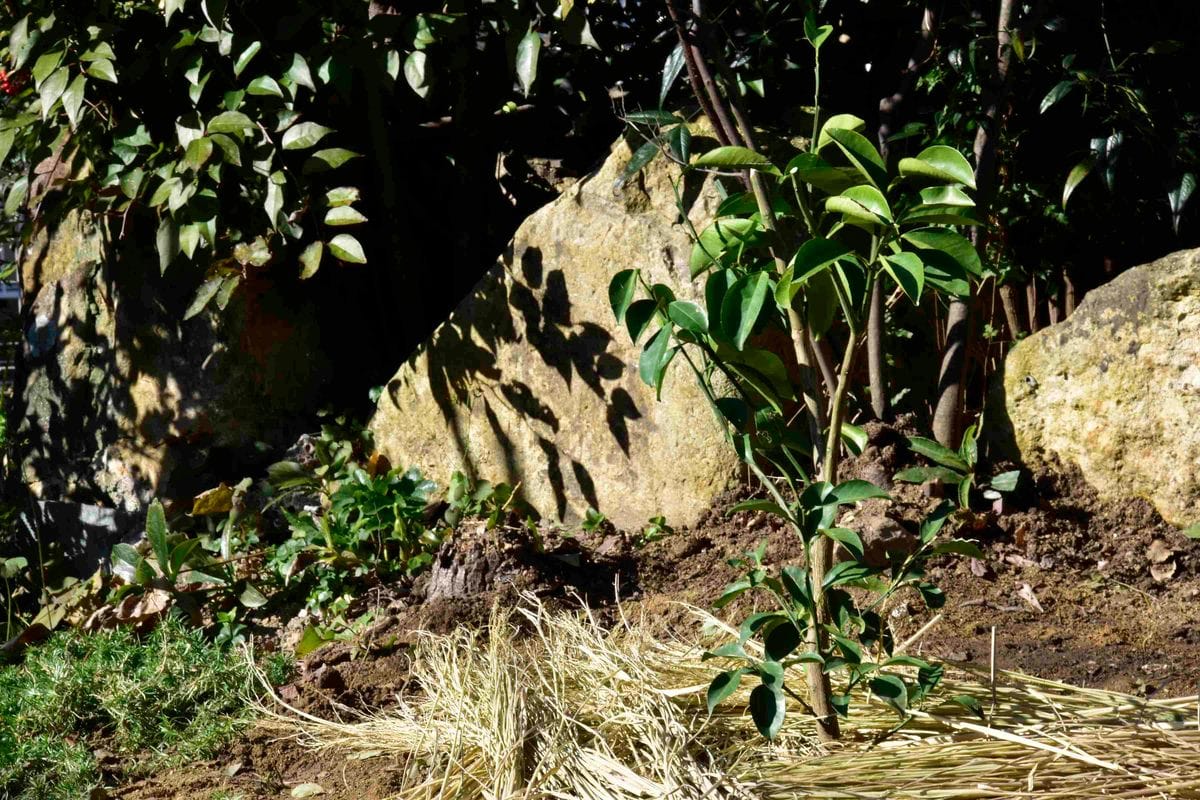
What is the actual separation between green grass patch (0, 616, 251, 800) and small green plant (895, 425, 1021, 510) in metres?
1.78

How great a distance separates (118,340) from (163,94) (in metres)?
1.10

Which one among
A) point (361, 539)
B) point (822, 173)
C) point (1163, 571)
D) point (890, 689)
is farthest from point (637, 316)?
point (361, 539)

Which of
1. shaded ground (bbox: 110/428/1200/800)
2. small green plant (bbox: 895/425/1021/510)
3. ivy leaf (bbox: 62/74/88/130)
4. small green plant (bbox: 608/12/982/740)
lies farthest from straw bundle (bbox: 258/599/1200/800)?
ivy leaf (bbox: 62/74/88/130)

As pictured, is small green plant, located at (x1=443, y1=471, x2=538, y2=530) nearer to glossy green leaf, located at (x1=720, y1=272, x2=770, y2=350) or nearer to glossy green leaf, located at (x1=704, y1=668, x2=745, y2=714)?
glossy green leaf, located at (x1=704, y1=668, x2=745, y2=714)

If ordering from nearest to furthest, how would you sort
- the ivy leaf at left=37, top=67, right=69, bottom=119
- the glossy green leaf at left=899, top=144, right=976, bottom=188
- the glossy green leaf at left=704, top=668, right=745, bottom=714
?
the glossy green leaf at left=899, top=144, right=976, bottom=188, the glossy green leaf at left=704, top=668, right=745, bottom=714, the ivy leaf at left=37, top=67, right=69, bottom=119

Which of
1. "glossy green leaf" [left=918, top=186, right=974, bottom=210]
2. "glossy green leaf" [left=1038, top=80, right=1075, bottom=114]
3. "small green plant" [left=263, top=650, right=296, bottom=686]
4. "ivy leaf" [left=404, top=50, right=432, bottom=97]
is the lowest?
"small green plant" [left=263, top=650, right=296, bottom=686]

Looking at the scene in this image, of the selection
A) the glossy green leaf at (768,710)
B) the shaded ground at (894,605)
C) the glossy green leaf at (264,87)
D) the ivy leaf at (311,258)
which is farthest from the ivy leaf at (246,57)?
the glossy green leaf at (768,710)

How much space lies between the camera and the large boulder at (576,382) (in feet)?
11.9

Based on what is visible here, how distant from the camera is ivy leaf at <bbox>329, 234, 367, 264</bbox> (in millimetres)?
3867

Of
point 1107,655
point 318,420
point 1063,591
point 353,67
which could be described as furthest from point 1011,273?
point 318,420

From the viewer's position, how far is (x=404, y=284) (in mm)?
4684

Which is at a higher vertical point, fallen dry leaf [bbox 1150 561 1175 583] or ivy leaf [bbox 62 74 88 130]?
ivy leaf [bbox 62 74 88 130]

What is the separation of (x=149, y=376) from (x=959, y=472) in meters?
3.16

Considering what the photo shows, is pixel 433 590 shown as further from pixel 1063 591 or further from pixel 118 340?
pixel 118 340
